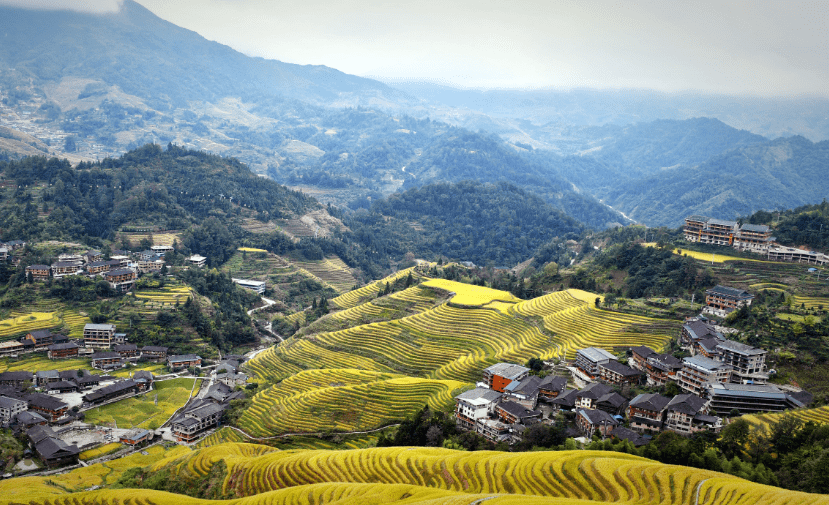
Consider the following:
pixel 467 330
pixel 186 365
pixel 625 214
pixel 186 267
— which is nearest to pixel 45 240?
pixel 186 267

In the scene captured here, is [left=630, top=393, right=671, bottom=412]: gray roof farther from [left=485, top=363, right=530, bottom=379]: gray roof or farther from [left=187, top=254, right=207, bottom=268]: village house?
[left=187, top=254, right=207, bottom=268]: village house

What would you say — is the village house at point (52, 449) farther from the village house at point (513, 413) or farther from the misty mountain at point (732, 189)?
the misty mountain at point (732, 189)

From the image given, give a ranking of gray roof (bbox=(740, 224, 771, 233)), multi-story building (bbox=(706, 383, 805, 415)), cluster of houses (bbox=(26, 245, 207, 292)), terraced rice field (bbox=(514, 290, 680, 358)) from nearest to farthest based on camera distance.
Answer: multi-story building (bbox=(706, 383, 805, 415))
terraced rice field (bbox=(514, 290, 680, 358))
gray roof (bbox=(740, 224, 771, 233))
cluster of houses (bbox=(26, 245, 207, 292))

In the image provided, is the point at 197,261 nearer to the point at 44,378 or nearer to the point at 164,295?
the point at 164,295

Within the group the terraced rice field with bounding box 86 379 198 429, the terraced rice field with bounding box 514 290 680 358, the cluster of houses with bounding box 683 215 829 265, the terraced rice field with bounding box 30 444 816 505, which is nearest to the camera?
the terraced rice field with bounding box 30 444 816 505

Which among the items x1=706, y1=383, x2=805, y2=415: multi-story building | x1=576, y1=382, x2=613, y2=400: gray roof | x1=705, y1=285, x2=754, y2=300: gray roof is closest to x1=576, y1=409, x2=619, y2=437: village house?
x1=576, y1=382, x2=613, y2=400: gray roof

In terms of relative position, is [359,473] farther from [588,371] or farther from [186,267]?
[186,267]
